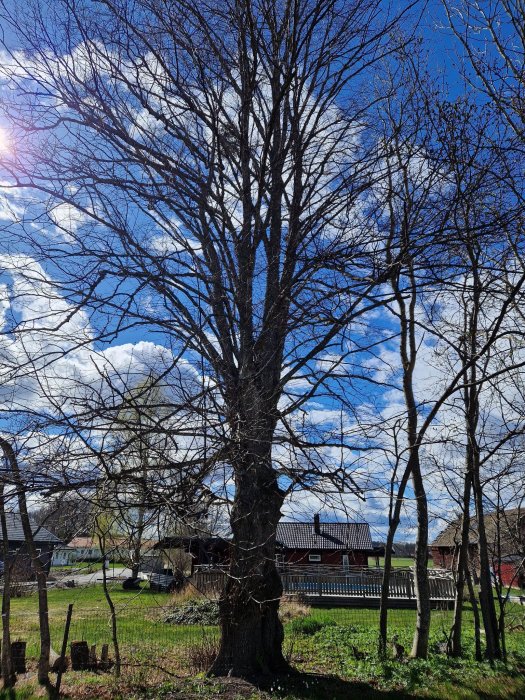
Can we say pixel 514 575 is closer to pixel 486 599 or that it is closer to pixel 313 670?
pixel 486 599

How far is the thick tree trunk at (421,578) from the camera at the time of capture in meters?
10.0

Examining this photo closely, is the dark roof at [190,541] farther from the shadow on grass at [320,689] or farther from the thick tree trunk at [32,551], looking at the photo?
Answer: the shadow on grass at [320,689]

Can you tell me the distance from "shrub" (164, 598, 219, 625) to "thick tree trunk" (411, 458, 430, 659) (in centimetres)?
761

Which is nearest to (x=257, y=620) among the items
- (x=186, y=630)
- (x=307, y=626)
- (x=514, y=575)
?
(x=514, y=575)

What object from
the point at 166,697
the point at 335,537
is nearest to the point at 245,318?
the point at 166,697

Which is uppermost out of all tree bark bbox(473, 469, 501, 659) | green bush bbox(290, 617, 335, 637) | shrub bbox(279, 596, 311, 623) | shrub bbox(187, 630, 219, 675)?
tree bark bbox(473, 469, 501, 659)

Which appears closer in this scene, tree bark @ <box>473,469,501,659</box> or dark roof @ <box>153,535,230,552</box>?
dark roof @ <box>153,535,230,552</box>

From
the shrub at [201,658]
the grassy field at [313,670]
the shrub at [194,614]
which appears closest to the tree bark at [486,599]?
the grassy field at [313,670]

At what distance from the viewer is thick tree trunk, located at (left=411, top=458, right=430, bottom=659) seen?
1002 centimetres

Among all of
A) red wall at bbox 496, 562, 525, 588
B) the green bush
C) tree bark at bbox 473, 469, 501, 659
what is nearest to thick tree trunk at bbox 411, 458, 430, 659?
tree bark at bbox 473, 469, 501, 659

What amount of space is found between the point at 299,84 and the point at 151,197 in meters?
1.87

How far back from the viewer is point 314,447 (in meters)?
4.57

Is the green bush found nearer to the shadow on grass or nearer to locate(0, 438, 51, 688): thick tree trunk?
the shadow on grass

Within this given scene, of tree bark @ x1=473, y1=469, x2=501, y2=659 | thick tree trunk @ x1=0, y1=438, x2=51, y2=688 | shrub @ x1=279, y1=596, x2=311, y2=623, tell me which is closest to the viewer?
thick tree trunk @ x1=0, y1=438, x2=51, y2=688
